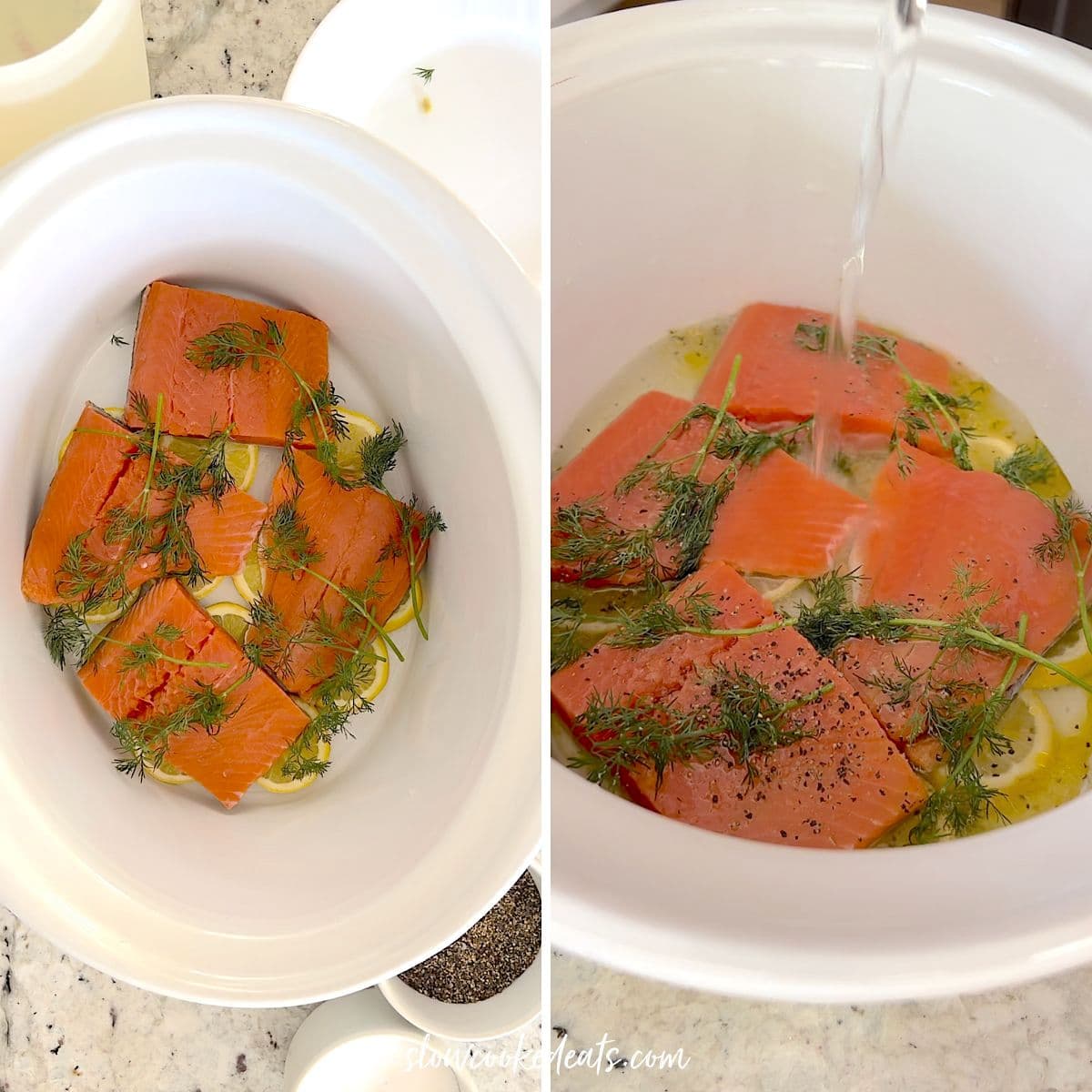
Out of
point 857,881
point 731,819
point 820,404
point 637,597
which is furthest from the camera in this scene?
point 820,404

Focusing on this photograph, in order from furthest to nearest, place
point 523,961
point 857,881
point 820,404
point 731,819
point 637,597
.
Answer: point 523,961 < point 820,404 < point 637,597 < point 731,819 < point 857,881

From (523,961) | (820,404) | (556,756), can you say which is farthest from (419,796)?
(820,404)

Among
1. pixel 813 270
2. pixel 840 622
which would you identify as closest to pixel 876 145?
pixel 813 270

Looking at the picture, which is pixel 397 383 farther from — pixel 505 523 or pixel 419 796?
pixel 419 796

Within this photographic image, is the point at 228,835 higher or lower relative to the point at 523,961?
higher

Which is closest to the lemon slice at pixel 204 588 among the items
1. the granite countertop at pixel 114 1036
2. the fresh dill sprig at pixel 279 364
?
the fresh dill sprig at pixel 279 364

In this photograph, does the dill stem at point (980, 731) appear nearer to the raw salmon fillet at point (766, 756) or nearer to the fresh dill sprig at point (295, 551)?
the raw salmon fillet at point (766, 756)
